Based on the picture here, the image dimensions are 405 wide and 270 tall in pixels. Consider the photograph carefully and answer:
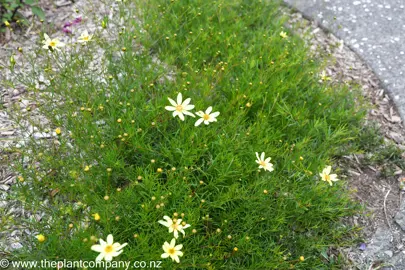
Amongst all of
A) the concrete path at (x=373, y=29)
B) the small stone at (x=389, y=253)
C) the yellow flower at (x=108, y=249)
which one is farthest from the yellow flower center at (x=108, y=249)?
the concrete path at (x=373, y=29)

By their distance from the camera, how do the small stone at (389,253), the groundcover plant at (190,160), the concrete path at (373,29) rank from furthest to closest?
the concrete path at (373,29), the small stone at (389,253), the groundcover plant at (190,160)

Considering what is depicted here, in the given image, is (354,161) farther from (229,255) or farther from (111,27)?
(111,27)

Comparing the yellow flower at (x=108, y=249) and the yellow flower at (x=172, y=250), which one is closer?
the yellow flower at (x=108, y=249)

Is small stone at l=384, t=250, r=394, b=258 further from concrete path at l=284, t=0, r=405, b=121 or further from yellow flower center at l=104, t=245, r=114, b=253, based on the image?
yellow flower center at l=104, t=245, r=114, b=253

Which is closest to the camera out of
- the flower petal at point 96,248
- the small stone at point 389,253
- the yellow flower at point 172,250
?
the flower petal at point 96,248

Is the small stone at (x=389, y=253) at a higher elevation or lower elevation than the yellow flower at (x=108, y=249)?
lower

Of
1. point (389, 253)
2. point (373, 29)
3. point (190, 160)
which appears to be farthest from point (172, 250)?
point (373, 29)

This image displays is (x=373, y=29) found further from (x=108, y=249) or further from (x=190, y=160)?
(x=108, y=249)

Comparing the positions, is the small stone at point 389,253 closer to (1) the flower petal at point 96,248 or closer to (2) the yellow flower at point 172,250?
(2) the yellow flower at point 172,250
